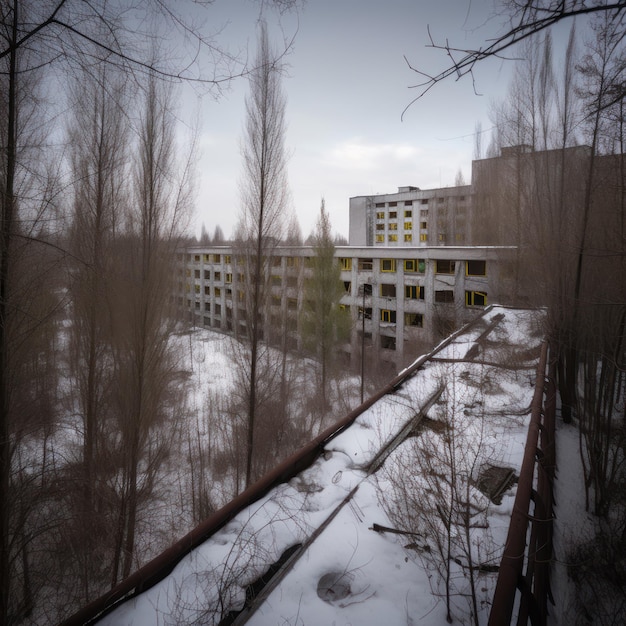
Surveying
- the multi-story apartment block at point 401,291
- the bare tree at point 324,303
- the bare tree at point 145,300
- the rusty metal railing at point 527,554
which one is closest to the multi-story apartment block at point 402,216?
the multi-story apartment block at point 401,291

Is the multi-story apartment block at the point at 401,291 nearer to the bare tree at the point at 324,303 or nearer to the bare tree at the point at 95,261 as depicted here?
the bare tree at the point at 324,303

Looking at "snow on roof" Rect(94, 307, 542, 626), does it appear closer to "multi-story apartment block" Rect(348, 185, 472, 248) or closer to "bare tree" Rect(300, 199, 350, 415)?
"bare tree" Rect(300, 199, 350, 415)

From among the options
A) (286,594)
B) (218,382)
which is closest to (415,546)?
(286,594)

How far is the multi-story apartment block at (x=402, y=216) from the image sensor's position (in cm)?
3525

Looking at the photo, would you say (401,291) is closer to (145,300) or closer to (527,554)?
(145,300)

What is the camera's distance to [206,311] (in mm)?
35656

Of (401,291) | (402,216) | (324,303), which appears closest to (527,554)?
(324,303)

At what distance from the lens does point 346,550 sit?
305 centimetres

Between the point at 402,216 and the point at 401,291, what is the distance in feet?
81.2

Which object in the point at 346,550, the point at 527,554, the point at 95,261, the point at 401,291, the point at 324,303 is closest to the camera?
the point at 527,554

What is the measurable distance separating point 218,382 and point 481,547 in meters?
18.8

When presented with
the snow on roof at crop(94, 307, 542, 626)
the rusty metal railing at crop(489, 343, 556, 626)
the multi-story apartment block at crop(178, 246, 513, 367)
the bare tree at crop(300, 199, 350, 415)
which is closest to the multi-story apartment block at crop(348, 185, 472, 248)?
the multi-story apartment block at crop(178, 246, 513, 367)

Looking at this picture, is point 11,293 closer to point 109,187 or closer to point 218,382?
point 109,187

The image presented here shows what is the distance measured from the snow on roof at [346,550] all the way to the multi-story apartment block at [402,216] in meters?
33.5
